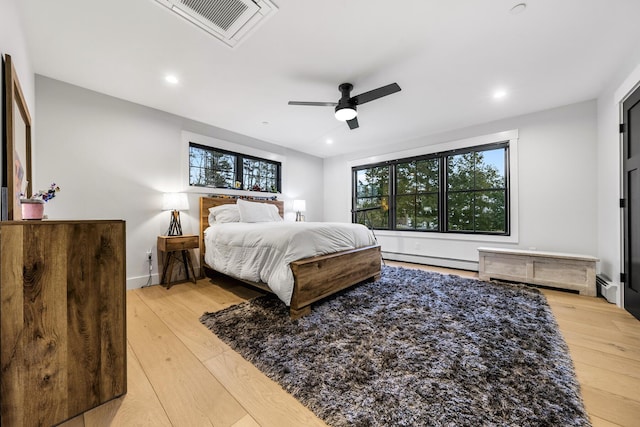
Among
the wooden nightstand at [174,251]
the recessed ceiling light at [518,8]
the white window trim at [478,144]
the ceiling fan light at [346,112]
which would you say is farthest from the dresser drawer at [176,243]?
the recessed ceiling light at [518,8]

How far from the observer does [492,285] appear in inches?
123

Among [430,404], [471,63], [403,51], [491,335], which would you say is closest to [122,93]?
[403,51]

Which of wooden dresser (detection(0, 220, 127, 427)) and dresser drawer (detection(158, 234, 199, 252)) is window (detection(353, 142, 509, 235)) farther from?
wooden dresser (detection(0, 220, 127, 427))

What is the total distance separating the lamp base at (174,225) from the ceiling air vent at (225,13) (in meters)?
2.39

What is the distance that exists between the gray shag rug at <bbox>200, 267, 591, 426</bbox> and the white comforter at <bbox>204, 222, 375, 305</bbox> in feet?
1.10

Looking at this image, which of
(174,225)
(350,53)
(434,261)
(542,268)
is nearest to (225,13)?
(350,53)

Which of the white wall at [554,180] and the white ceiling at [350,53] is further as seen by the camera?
the white wall at [554,180]

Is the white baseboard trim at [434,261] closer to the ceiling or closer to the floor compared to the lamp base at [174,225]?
closer to the floor

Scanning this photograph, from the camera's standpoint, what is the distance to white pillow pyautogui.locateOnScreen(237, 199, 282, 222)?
367 centimetres

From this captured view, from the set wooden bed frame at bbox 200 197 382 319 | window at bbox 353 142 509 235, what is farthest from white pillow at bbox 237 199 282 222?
window at bbox 353 142 509 235

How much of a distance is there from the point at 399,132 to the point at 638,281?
3323mm

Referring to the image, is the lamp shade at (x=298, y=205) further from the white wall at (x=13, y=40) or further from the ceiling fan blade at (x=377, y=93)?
the white wall at (x=13, y=40)

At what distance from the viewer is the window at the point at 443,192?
3.86 metres

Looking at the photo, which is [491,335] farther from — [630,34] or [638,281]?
[630,34]
